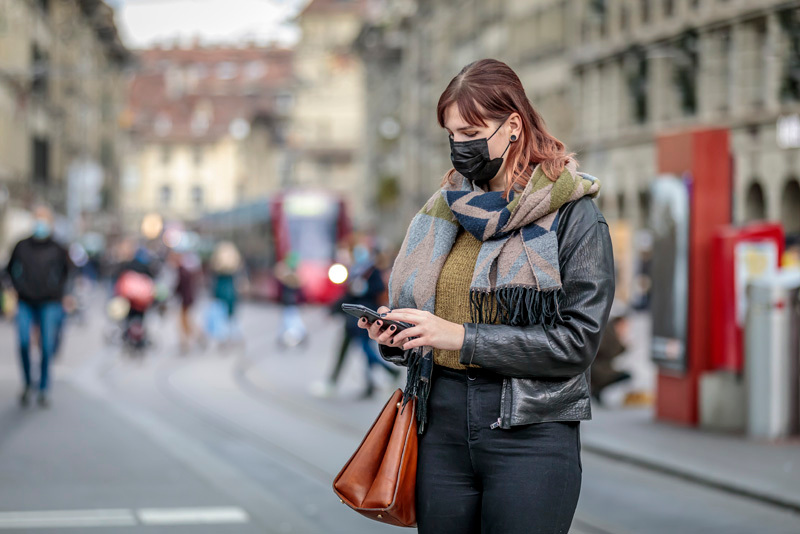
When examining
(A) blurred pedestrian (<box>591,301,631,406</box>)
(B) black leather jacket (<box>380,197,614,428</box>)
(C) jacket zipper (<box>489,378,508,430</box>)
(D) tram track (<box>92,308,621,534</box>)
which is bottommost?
(D) tram track (<box>92,308,621,534</box>)

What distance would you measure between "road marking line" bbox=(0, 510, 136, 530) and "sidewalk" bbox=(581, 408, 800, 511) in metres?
3.84

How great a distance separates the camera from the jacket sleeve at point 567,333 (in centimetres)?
310

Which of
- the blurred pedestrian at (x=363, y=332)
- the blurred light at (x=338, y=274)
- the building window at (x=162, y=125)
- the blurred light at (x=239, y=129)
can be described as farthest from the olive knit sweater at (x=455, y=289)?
the building window at (x=162, y=125)

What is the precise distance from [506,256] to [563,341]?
0.24 meters

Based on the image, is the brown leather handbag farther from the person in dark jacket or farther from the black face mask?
the person in dark jacket

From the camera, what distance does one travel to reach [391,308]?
338 cm

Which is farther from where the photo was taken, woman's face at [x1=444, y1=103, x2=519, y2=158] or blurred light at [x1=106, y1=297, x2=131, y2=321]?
blurred light at [x1=106, y1=297, x2=131, y2=321]

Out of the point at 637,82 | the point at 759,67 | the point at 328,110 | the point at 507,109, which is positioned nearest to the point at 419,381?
the point at 507,109

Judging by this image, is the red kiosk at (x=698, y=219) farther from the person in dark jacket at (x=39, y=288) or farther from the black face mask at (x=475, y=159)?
the black face mask at (x=475, y=159)

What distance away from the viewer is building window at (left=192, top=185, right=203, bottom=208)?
11744 centimetres

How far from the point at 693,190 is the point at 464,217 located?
346 inches

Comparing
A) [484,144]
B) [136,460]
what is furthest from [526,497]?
[136,460]

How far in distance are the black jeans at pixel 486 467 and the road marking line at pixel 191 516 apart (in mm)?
4362

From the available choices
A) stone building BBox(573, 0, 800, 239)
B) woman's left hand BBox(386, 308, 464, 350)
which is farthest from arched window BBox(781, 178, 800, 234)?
woman's left hand BBox(386, 308, 464, 350)
